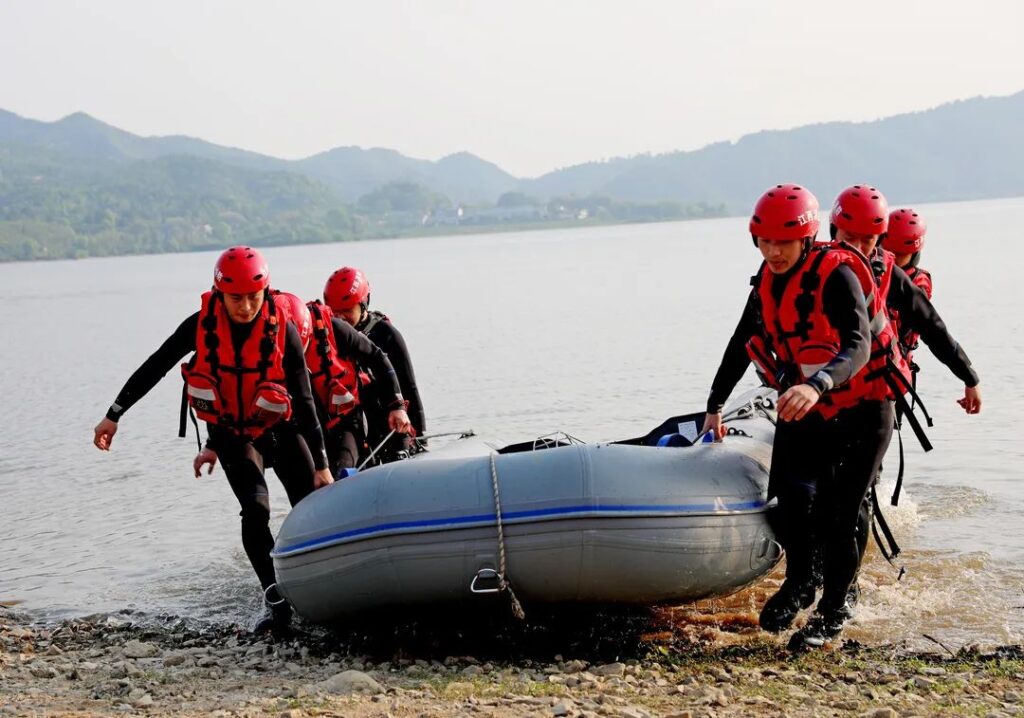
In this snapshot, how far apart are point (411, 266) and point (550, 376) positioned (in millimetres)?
51710

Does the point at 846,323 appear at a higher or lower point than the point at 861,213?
lower

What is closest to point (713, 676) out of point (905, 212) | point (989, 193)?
point (905, 212)

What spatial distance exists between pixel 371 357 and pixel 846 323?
2774 millimetres

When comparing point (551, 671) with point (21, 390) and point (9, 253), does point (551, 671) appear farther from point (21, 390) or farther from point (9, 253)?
point (9, 253)

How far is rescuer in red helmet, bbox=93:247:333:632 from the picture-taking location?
6.03 meters

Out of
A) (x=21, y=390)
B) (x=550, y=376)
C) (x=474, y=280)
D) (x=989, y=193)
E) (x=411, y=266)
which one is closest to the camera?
(x=550, y=376)

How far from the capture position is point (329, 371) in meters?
6.92

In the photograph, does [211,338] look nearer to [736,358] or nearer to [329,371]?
[329,371]

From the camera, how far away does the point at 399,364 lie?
7.69 m

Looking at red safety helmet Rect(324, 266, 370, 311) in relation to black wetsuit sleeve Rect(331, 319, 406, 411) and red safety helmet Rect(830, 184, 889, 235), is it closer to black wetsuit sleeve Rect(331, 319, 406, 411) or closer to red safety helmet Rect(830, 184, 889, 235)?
black wetsuit sleeve Rect(331, 319, 406, 411)

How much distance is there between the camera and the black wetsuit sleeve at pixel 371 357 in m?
6.88

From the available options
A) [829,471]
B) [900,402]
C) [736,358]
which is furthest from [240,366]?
[900,402]

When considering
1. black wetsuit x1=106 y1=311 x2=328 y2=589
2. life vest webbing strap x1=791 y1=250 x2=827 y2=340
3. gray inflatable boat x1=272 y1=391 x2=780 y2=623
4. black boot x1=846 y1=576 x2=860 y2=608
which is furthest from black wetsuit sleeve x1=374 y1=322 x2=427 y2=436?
life vest webbing strap x1=791 y1=250 x2=827 y2=340

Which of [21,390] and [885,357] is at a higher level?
[885,357]
